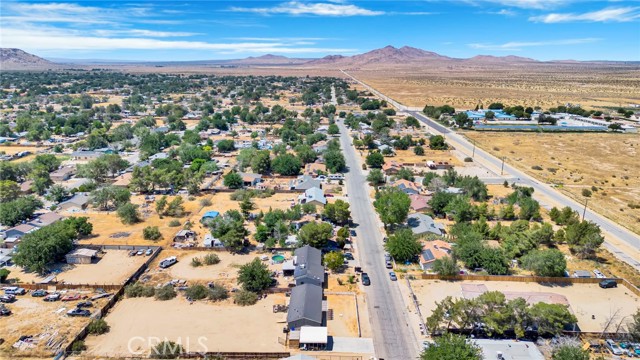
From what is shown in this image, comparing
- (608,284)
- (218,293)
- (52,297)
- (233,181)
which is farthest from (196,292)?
(608,284)

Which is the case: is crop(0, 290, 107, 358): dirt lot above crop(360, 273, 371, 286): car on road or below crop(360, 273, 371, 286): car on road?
below

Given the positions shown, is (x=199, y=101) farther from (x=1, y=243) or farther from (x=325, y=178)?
(x=1, y=243)

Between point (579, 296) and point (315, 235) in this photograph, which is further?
point (315, 235)

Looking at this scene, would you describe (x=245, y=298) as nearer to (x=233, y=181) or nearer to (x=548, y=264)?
(x=548, y=264)

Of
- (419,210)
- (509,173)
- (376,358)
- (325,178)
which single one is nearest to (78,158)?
(325,178)

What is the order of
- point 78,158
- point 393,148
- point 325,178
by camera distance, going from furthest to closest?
point 393,148 → point 78,158 → point 325,178

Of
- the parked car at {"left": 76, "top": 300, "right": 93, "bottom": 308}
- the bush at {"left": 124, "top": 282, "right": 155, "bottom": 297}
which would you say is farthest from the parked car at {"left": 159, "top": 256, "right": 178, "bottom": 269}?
the parked car at {"left": 76, "top": 300, "right": 93, "bottom": 308}

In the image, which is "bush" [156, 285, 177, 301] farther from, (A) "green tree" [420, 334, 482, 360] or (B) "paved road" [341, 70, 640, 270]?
(B) "paved road" [341, 70, 640, 270]
